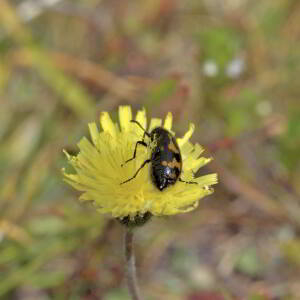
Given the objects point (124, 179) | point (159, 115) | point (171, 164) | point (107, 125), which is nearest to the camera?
point (171, 164)

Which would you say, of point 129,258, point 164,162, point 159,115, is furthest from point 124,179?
point 159,115

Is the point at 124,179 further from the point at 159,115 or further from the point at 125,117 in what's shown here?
the point at 159,115

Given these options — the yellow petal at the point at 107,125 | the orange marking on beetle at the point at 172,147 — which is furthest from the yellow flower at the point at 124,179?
the orange marking on beetle at the point at 172,147

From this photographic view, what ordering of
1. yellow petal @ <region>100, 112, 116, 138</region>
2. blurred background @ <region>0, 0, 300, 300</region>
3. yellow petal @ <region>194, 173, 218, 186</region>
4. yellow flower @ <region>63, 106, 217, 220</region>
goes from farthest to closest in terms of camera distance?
1. blurred background @ <region>0, 0, 300, 300</region>
2. yellow petal @ <region>100, 112, 116, 138</region>
3. yellow petal @ <region>194, 173, 218, 186</region>
4. yellow flower @ <region>63, 106, 217, 220</region>

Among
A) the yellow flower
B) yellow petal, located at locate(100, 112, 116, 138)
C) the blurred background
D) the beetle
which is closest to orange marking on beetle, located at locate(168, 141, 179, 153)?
the beetle

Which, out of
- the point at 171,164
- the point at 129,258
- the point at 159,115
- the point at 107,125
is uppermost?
the point at 159,115

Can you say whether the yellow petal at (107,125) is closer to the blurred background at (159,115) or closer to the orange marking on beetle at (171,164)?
the orange marking on beetle at (171,164)

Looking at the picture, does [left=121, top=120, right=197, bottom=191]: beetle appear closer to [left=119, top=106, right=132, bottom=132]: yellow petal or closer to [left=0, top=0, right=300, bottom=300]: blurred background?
[left=119, top=106, right=132, bottom=132]: yellow petal
